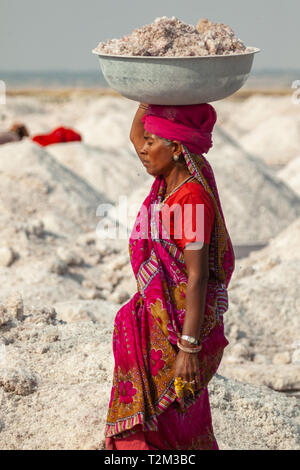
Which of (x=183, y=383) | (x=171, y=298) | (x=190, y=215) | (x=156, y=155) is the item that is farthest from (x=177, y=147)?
(x=183, y=383)

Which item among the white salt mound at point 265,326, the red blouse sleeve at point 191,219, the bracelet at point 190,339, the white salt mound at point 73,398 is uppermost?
the red blouse sleeve at point 191,219

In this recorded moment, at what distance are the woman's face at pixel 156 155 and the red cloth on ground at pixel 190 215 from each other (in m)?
0.09

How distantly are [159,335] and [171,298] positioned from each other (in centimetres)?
A: 12

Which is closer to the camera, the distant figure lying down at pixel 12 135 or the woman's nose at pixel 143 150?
the woman's nose at pixel 143 150

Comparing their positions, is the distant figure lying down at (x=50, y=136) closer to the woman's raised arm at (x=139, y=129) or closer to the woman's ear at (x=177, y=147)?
the woman's raised arm at (x=139, y=129)

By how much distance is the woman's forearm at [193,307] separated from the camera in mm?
2080

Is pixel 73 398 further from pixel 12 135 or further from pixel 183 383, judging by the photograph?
pixel 12 135

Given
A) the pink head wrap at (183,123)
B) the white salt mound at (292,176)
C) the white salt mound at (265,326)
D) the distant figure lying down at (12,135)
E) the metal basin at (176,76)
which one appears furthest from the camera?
the white salt mound at (292,176)

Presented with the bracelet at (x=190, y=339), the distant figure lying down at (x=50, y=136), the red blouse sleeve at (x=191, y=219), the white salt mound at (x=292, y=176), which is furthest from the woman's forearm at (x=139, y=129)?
the distant figure lying down at (x=50, y=136)

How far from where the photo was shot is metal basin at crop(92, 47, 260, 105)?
200cm

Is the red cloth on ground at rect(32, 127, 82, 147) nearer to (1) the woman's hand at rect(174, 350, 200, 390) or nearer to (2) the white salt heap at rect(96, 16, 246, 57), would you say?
(2) the white salt heap at rect(96, 16, 246, 57)

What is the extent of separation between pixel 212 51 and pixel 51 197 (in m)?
5.22

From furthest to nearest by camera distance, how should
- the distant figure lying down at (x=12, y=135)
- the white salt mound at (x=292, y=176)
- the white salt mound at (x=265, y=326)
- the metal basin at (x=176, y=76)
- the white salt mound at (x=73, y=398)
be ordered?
the white salt mound at (x=292, y=176) → the distant figure lying down at (x=12, y=135) → the white salt mound at (x=265, y=326) → the white salt mound at (x=73, y=398) → the metal basin at (x=176, y=76)

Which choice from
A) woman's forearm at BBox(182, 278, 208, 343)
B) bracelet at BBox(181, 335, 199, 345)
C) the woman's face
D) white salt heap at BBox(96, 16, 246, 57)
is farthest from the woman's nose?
bracelet at BBox(181, 335, 199, 345)
